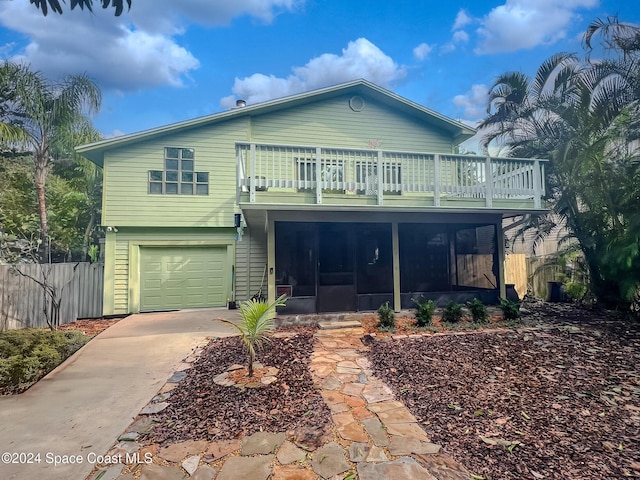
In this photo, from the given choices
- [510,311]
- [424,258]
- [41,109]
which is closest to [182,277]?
[41,109]

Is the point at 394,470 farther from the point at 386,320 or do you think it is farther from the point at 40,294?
the point at 40,294

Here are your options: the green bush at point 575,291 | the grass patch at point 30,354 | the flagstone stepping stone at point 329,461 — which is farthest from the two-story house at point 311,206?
the flagstone stepping stone at point 329,461

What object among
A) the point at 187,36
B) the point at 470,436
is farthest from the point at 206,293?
the point at 187,36

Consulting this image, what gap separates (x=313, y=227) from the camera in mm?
7004

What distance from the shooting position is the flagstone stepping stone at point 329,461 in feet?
7.11

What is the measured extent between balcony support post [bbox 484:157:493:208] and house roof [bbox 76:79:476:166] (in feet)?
9.87

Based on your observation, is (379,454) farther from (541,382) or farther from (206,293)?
(206,293)

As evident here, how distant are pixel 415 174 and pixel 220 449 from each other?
6.46 metres

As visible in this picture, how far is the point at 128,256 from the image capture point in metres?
8.55

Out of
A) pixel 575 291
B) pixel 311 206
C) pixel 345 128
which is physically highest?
pixel 345 128

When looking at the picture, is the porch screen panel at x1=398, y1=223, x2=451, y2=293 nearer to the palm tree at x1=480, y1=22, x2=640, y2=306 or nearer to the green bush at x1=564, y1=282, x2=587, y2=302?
the palm tree at x1=480, y1=22, x2=640, y2=306

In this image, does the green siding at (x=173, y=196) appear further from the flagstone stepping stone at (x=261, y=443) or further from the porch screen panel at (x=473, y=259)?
the flagstone stepping stone at (x=261, y=443)

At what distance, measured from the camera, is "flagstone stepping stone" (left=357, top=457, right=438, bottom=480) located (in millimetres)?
2092

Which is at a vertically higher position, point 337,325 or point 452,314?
point 452,314
